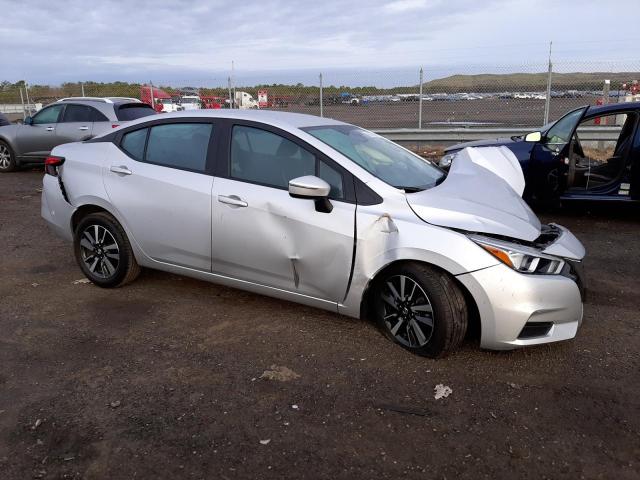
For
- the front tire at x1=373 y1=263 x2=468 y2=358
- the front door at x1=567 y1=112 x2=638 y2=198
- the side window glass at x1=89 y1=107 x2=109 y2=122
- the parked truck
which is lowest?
the front tire at x1=373 y1=263 x2=468 y2=358

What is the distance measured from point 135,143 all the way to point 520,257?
3.20m

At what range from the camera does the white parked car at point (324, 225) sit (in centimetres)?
345

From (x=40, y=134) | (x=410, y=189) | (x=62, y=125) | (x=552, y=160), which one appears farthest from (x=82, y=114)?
(x=410, y=189)

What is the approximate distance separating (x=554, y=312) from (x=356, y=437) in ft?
4.89

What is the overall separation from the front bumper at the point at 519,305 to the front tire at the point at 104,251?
2857mm

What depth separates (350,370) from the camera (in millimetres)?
3564

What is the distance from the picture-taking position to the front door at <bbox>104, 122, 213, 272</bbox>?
4297mm

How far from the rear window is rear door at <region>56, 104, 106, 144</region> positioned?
1.11 feet

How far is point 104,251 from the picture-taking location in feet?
16.0

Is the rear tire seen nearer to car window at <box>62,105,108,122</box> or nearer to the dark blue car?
car window at <box>62,105,108,122</box>

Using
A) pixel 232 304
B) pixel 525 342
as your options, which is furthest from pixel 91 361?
pixel 525 342

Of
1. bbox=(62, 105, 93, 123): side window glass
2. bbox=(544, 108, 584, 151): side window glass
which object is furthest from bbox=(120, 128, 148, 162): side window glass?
bbox=(62, 105, 93, 123): side window glass

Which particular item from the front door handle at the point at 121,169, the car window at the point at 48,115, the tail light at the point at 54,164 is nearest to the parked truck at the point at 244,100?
the car window at the point at 48,115

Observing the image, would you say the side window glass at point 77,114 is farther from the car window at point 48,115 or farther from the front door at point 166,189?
the front door at point 166,189
